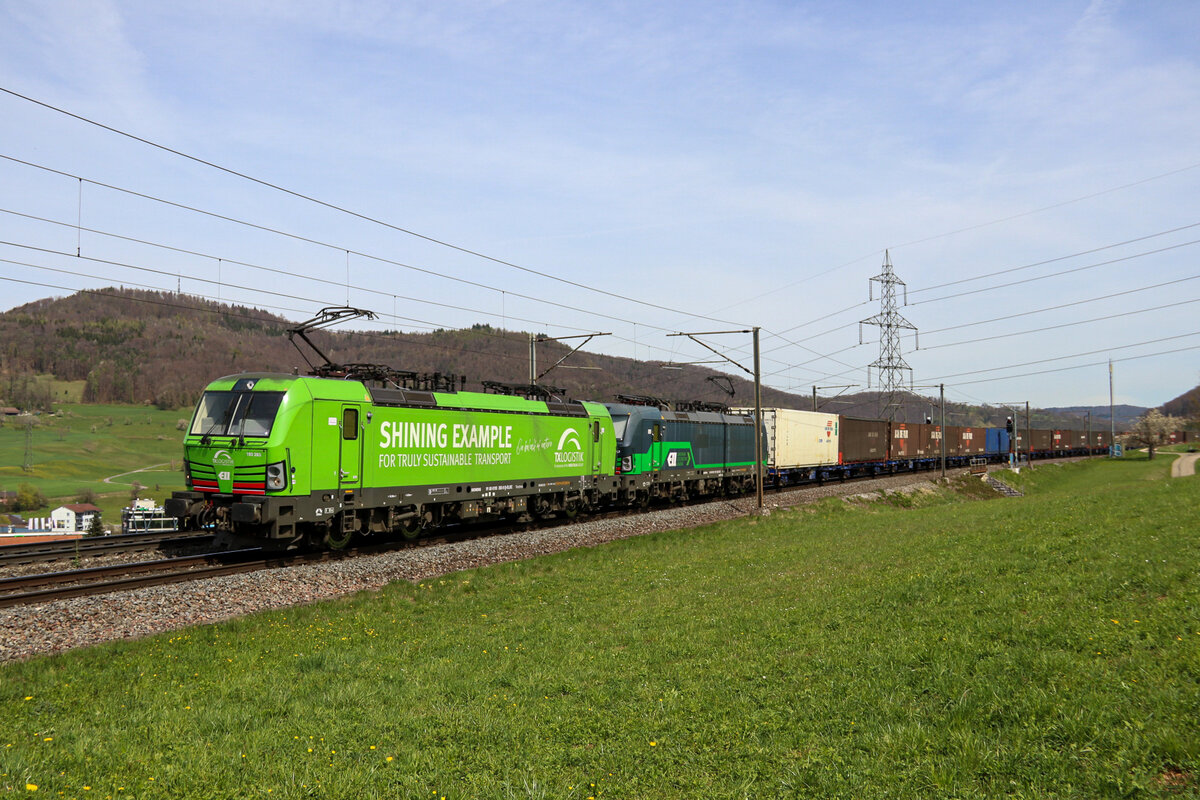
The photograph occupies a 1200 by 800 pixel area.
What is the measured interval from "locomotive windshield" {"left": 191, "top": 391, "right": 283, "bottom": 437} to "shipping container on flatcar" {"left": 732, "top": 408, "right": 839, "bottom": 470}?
30524 millimetres

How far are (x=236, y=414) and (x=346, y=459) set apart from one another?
2.79 m

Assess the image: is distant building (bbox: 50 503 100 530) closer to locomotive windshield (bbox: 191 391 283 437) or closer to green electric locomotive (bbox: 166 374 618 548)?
green electric locomotive (bbox: 166 374 618 548)

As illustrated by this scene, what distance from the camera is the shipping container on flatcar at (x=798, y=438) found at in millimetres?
43906

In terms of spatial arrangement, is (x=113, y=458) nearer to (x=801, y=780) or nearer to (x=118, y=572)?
(x=118, y=572)

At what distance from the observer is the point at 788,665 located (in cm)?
920

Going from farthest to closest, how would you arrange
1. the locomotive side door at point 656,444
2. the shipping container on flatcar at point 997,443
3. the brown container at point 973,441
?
the shipping container on flatcar at point 997,443 < the brown container at point 973,441 < the locomotive side door at point 656,444

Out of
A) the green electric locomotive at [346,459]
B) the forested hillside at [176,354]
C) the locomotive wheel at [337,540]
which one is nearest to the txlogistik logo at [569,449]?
the green electric locomotive at [346,459]

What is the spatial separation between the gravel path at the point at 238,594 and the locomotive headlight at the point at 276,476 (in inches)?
75.8

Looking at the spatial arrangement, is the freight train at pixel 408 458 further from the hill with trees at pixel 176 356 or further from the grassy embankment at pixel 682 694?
the hill with trees at pixel 176 356

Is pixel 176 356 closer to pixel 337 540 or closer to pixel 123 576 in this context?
pixel 337 540

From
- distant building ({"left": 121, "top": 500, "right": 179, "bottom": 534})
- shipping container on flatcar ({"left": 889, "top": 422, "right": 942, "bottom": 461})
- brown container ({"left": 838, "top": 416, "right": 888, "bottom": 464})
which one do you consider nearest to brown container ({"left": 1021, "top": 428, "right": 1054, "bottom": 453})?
shipping container on flatcar ({"left": 889, "top": 422, "right": 942, "bottom": 461})

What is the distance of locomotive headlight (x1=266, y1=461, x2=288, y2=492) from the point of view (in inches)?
664

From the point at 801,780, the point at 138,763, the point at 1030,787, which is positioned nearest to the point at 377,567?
the point at 138,763

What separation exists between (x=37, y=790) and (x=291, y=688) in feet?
10.5
